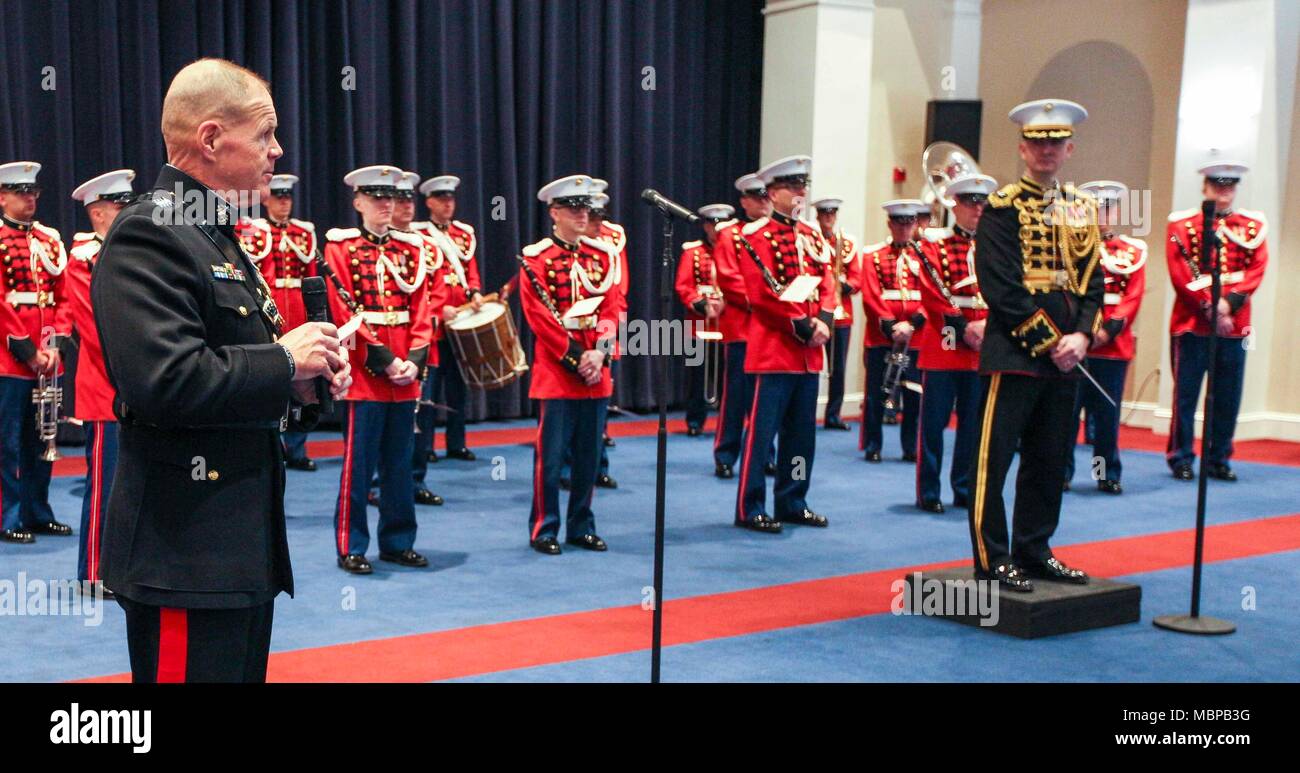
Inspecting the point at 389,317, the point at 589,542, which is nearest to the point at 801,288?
the point at 589,542

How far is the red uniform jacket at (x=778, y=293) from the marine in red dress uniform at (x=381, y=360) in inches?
68.7

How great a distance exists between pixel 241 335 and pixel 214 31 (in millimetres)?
7736

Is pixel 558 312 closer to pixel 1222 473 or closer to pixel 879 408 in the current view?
pixel 879 408

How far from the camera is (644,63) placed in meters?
11.3

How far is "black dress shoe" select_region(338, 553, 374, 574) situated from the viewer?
5523mm

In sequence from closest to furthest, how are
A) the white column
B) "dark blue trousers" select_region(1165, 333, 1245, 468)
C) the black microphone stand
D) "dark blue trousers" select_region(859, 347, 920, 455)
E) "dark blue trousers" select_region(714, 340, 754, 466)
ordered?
the black microphone stand < "dark blue trousers" select_region(714, 340, 754, 466) < "dark blue trousers" select_region(1165, 333, 1245, 468) < "dark blue trousers" select_region(859, 347, 920, 455) < the white column

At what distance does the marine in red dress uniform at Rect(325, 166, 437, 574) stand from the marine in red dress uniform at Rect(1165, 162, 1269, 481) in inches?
188

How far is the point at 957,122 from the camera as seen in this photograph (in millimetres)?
11852

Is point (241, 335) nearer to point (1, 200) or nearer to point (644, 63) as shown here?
point (1, 200)

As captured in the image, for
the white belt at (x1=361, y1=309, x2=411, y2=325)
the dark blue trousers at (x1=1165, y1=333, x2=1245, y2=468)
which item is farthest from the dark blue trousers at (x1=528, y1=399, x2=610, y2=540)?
the dark blue trousers at (x1=1165, y1=333, x2=1245, y2=468)

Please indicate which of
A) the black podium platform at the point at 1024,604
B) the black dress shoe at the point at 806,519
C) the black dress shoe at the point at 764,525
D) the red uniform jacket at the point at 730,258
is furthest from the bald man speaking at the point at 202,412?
the black dress shoe at the point at 806,519

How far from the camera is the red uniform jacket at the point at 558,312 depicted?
6043mm

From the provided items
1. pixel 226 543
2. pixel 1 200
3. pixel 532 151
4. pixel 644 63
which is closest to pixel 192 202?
pixel 226 543

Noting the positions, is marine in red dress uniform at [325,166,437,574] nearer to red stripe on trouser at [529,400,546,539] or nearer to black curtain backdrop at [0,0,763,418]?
red stripe on trouser at [529,400,546,539]
